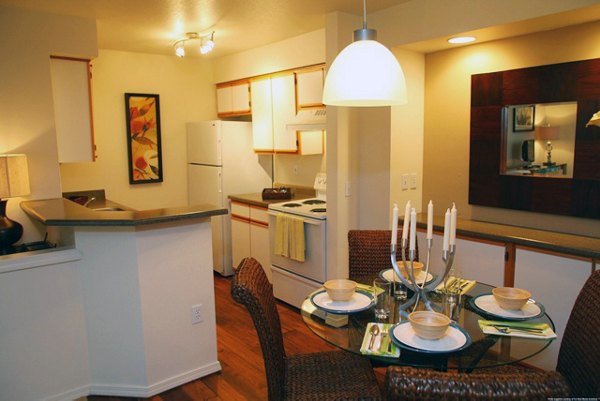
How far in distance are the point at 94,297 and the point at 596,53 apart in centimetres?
326

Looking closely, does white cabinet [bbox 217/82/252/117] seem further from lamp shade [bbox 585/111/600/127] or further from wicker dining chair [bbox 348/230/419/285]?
lamp shade [bbox 585/111/600/127]

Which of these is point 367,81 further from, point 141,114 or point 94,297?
point 141,114

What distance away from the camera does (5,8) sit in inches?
121

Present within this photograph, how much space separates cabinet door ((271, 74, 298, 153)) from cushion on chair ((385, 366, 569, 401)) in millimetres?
Answer: 3205

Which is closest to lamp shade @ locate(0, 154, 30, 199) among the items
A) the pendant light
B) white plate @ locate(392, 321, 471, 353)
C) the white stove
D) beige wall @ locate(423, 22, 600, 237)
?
the white stove

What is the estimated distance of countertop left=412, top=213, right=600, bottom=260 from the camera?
8.08 ft

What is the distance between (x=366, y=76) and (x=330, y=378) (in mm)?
1269

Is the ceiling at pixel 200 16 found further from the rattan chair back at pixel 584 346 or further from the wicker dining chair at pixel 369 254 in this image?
the rattan chair back at pixel 584 346

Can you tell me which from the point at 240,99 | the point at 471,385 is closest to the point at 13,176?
the point at 240,99

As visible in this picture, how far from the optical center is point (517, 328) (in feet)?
5.74

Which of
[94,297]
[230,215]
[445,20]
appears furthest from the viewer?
[230,215]

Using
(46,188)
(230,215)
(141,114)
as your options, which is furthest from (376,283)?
(141,114)

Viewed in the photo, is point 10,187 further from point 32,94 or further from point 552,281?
point 552,281

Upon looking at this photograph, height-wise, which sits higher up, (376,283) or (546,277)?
(376,283)
